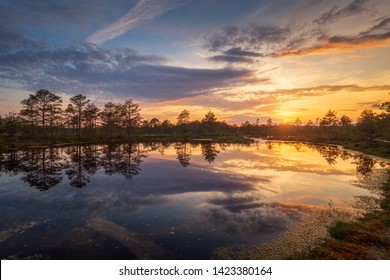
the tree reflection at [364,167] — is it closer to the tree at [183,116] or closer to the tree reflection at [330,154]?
the tree reflection at [330,154]

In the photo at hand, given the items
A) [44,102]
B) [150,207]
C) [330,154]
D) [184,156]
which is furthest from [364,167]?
[44,102]

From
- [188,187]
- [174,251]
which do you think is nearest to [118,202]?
[188,187]

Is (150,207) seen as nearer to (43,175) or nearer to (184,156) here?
(43,175)

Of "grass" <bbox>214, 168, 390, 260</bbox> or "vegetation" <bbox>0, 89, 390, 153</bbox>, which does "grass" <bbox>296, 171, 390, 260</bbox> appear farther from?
"vegetation" <bbox>0, 89, 390, 153</bbox>

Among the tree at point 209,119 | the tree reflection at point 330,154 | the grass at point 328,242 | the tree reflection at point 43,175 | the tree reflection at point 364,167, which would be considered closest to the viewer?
the grass at point 328,242

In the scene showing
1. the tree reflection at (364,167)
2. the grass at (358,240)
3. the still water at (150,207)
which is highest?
the tree reflection at (364,167)

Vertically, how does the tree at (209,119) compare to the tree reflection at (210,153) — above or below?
above

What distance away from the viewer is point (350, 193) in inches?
840

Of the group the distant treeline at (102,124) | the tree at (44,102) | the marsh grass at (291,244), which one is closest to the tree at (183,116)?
the distant treeline at (102,124)

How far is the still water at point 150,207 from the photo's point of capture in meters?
11.8

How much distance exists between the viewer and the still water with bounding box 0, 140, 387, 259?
1180 cm

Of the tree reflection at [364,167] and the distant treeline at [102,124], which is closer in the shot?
the tree reflection at [364,167]

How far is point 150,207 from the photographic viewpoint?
17578 mm

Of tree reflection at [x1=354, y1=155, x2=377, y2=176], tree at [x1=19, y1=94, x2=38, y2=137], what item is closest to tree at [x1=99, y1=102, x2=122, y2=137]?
tree at [x1=19, y1=94, x2=38, y2=137]
